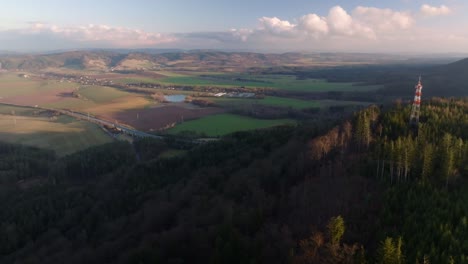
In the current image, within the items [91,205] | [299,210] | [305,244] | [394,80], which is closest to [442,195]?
[299,210]

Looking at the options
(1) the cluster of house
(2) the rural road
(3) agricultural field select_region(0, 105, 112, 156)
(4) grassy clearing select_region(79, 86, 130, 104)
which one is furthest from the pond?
(3) agricultural field select_region(0, 105, 112, 156)

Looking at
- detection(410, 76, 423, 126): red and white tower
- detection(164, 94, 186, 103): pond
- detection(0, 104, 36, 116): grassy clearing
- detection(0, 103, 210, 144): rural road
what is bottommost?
detection(0, 103, 210, 144): rural road

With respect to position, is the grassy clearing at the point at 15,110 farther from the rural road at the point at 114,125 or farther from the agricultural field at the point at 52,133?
the agricultural field at the point at 52,133

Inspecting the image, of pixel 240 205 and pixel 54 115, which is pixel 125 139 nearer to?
pixel 54 115

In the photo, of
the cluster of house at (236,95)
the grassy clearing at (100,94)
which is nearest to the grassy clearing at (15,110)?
the grassy clearing at (100,94)

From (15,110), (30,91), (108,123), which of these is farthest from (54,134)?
(30,91)

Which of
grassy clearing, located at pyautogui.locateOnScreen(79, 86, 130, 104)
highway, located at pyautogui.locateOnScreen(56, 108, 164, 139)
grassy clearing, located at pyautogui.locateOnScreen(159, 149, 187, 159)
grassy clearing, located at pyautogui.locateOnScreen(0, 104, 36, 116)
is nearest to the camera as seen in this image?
grassy clearing, located at pyautogui.locateOnScreen(159, 149, 187, 159)

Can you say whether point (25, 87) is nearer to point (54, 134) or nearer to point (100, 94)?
point (100, 94)

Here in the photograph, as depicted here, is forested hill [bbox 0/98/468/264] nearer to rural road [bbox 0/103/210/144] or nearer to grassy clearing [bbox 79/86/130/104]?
rural road [bbox 0/103/210/144]
